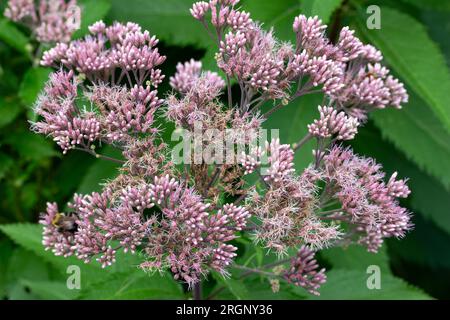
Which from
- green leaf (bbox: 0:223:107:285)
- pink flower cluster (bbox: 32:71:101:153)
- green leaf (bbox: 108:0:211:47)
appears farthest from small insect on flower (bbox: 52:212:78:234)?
green leaf (bbox: 108:0:211:47)

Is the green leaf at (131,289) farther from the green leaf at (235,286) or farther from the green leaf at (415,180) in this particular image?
the green leaf at (415,180)

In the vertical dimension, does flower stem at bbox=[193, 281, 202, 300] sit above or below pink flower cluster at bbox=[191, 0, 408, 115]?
below

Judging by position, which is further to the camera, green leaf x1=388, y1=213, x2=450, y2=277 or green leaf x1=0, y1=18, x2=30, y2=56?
green leaf x1=388, y1=213, x2=450, y2=277

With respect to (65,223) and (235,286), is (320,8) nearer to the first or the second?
(235,286)

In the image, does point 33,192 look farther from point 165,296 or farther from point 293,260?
point 293,260

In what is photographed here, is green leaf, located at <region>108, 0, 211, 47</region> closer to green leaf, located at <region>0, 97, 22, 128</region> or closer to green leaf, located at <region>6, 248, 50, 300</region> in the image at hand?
green leaf, located at <region>0, 97, 22, 128</region>

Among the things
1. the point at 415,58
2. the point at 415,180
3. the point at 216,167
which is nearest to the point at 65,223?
the point at 216,167

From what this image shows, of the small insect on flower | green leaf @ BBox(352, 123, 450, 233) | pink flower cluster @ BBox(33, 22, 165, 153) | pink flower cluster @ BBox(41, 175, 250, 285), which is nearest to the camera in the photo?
pink flower cluster @ BBox(41, 175, 250, 285)
